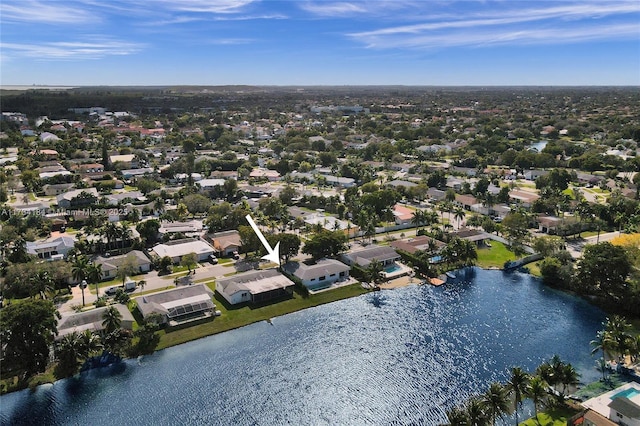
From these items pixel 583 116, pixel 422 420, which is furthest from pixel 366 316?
pixel 583 116

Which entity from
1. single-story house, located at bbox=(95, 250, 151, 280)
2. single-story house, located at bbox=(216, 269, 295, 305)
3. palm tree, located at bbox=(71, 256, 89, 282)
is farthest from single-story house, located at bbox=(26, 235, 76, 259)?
single-story house, located at bbox=(216, 269, 295, 305)

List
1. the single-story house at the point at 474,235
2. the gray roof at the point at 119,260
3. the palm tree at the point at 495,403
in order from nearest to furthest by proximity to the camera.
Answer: the palm tree at the point at 495,403 < the gray roof at the point at 119,260 < the single-story house at the point at 474,235

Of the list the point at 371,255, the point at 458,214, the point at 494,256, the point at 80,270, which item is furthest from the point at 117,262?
the point at 458,214

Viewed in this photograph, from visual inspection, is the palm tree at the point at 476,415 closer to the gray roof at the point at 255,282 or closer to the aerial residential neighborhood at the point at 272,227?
the aerial residential neighborhood at the point at 272,227

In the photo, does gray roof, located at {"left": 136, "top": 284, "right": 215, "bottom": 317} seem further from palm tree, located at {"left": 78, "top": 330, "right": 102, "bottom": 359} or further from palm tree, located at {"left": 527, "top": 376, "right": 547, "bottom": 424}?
palm tree, located at {"left": 527, "top": 376, "right": 547, "bottom": 424}

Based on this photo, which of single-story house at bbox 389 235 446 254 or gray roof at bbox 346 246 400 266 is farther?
single-story house at bbox 389 235 446 254

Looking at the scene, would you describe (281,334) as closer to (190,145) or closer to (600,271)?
(600,271)

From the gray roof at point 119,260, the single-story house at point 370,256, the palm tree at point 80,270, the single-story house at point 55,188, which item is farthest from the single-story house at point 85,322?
the single-story house at point 55,188

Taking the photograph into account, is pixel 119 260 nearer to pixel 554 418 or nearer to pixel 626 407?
pixel 554 418
